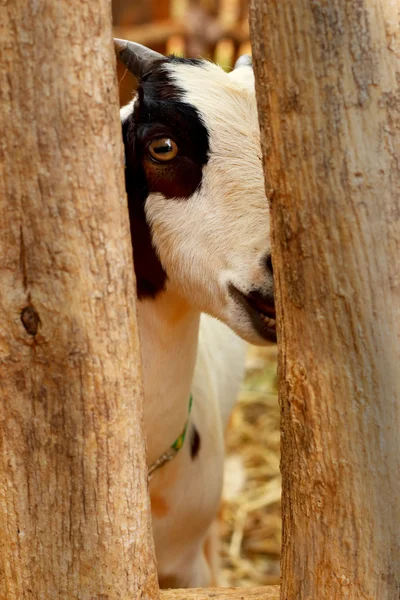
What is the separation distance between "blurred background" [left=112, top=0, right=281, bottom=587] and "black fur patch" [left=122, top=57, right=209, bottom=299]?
35 centimetres

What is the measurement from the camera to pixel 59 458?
4.22 feet

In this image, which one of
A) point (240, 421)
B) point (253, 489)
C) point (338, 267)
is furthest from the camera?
point (240, 421)

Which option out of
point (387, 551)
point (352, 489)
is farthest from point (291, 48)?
point (387, 551)

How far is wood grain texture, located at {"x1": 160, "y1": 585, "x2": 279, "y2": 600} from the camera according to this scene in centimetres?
160

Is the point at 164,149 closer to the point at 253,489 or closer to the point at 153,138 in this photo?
the point at 153,138

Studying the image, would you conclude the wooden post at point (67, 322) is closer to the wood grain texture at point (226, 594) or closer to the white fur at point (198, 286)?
the wood grain texture at point (226, 594)

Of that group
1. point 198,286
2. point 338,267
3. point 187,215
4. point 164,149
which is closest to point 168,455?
point 198,286

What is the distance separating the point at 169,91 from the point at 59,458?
97cm

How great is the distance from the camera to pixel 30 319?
1.22 meters

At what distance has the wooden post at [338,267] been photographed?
1145 mm

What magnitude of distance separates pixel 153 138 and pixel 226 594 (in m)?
1.04

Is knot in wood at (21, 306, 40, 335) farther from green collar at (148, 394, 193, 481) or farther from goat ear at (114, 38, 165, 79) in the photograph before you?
green collar at (148, 394, 193, 481)

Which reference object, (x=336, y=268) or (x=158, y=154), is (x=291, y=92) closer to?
(x=336, y=268)

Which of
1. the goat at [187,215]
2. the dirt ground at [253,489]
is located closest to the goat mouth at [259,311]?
the goat at [187,215]
